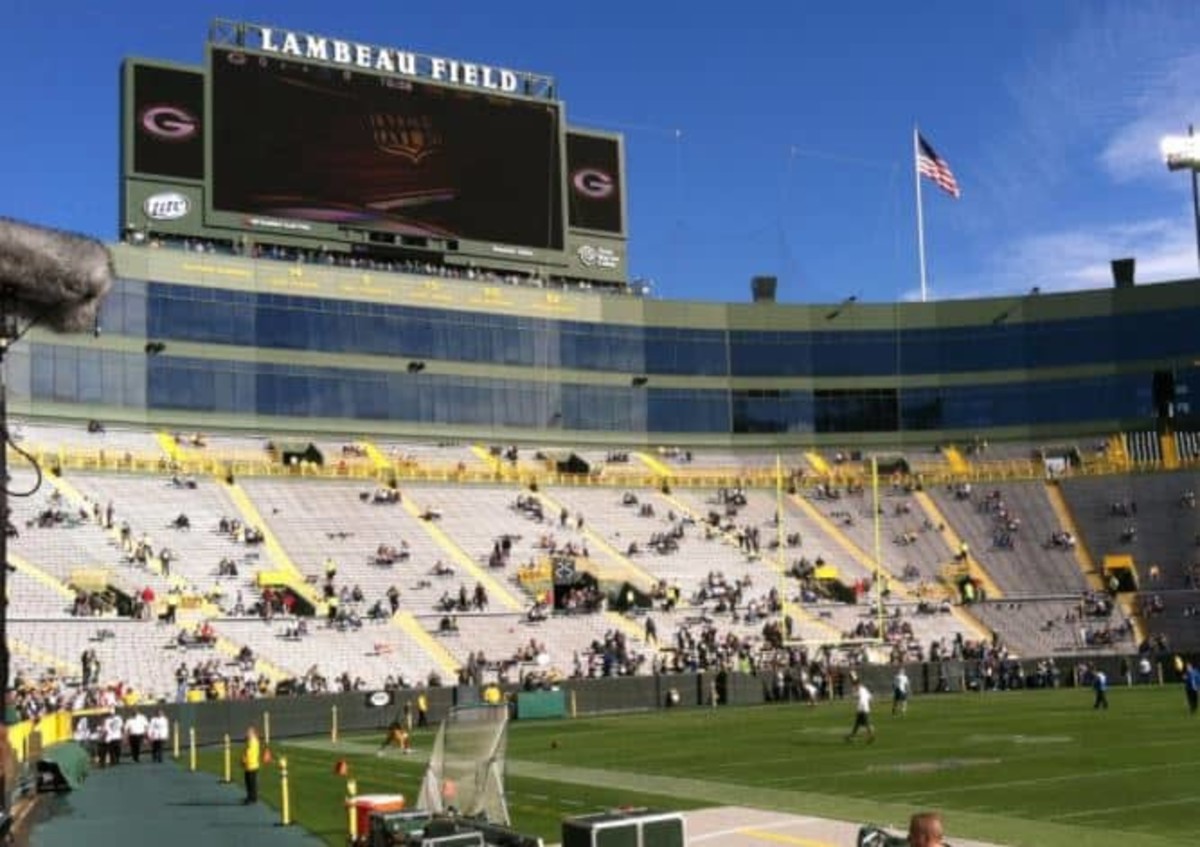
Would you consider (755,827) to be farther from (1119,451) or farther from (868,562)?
(1119,451)

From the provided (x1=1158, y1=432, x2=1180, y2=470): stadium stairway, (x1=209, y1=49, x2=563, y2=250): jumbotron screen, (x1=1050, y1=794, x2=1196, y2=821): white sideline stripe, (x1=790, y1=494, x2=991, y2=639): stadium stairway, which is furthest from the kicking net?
(x1=1158, y1=432, x2=1180, y2=470): stadium stairway

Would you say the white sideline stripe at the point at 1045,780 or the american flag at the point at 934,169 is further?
the american flag at the point at 934,169

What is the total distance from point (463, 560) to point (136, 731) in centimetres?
2654

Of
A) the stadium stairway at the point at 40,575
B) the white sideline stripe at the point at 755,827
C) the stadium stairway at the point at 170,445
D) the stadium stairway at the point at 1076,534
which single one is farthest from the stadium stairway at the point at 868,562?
the white sideline stripe at the point at 755,827

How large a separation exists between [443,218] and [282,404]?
11.6 m

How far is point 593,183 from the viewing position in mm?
78375

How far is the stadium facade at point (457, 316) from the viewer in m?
67.6

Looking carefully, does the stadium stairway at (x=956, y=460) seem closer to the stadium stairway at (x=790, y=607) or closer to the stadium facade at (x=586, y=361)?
the stadium facade at (x=586, y=361)

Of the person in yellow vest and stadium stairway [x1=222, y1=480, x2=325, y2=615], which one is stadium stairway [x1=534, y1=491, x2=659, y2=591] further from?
the person in yellow vest

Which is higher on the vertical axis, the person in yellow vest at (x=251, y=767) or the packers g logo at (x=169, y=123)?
the packers g logo at (x=169, y=123)

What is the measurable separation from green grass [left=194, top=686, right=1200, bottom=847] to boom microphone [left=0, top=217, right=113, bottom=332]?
13044mm

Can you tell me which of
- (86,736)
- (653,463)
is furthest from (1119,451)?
(86,736)

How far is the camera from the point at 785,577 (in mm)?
67562

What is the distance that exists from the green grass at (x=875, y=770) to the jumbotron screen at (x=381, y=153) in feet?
107
